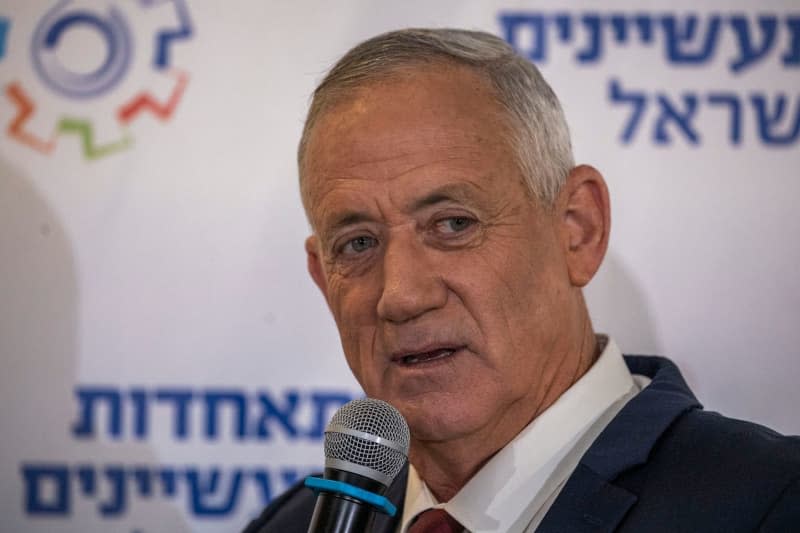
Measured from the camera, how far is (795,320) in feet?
8.41

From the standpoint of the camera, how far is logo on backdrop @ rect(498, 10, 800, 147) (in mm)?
2574

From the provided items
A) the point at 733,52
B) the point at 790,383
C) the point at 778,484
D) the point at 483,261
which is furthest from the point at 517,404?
the point at 733,52

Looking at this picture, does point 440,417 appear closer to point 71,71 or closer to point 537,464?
point 537,464

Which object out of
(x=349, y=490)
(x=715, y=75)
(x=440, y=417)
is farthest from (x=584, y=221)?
(x=349, y=490)

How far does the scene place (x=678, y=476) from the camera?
1769 mm

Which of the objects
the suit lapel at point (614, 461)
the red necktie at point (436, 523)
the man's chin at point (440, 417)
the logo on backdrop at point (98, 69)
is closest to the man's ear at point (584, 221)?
the suit lapel at point (614, 461)

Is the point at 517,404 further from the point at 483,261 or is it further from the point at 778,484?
the point at 778,484

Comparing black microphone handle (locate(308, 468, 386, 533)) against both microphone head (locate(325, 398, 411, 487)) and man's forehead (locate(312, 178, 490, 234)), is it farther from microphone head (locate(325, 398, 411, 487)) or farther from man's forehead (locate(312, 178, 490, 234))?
man's forehead (locate(312, 178, 490, 234))

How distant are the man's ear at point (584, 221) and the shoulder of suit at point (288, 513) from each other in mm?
882

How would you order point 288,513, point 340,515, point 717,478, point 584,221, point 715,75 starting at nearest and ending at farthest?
1. point 340,515
2. point 717,478
3. point 584,221
4. point 288,513
5. point 715,75

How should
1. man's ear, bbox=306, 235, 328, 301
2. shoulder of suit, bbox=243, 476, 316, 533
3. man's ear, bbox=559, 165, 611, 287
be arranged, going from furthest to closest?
shoulder of suit, bbox=243, 476, 316, 533 < man's ear, bbox=306, 235, 328, 301 < man's ear, bbox=559, 165, 611, 287

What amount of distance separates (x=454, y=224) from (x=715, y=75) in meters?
1.10

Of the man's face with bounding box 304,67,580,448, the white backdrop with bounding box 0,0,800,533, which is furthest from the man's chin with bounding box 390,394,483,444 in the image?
the white backdrop with bounding box 0,0,800,533

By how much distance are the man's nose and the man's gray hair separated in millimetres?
284
